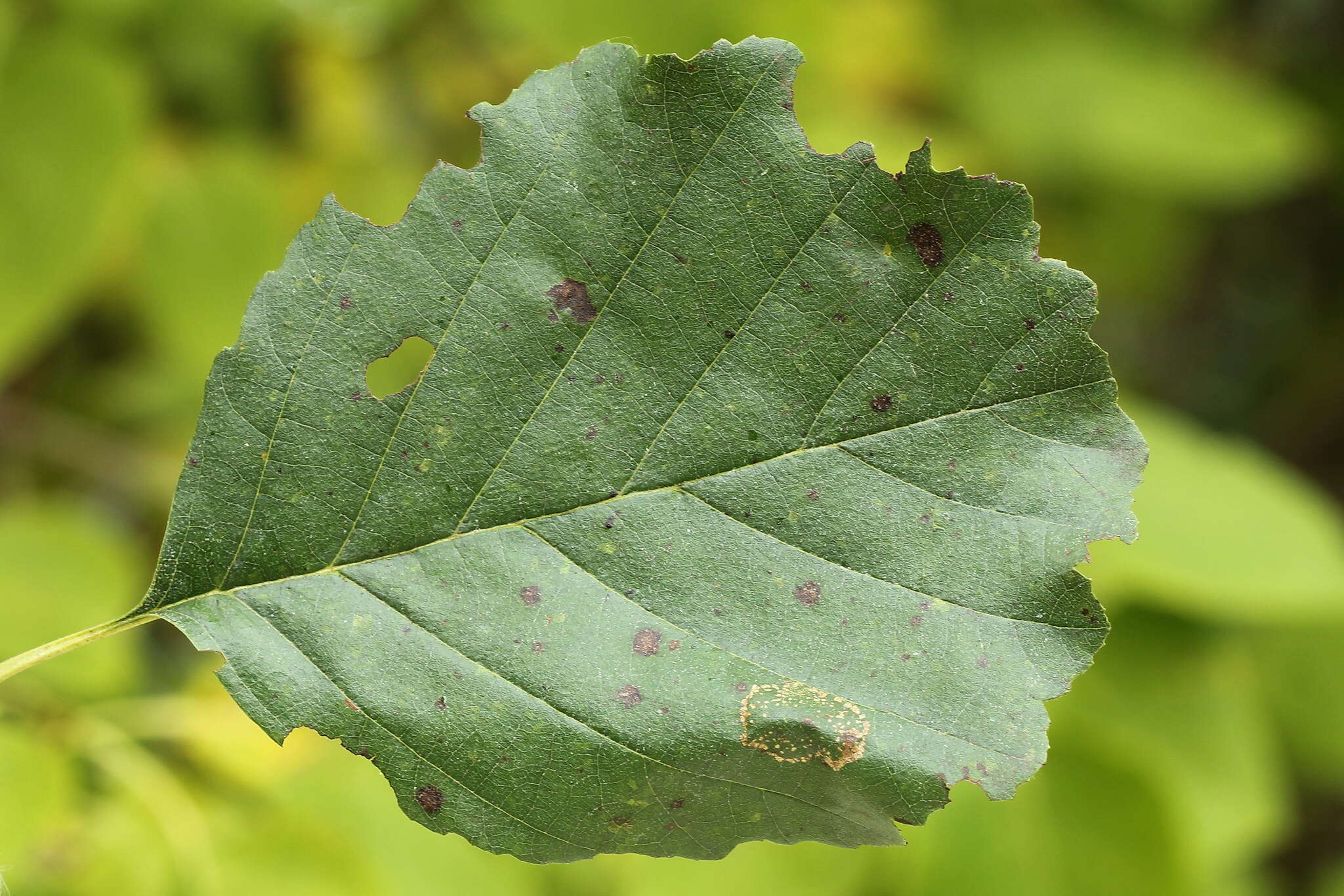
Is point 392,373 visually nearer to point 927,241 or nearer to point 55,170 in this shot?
point 55,170

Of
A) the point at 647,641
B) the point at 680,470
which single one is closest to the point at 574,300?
the point at 680,470

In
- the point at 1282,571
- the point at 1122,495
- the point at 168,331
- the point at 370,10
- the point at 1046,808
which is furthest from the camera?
the point at 370,10

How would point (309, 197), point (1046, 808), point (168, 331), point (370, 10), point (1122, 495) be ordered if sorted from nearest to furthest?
point (1122, 495) → point (1046, 808) → point (168, 331) → point (370, 10) → point (309, 197)

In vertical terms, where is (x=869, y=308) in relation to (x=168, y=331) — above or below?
above

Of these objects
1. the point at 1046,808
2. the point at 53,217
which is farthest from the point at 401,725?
the point at 53,217

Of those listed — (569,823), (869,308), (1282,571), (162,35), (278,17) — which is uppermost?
(278,17)

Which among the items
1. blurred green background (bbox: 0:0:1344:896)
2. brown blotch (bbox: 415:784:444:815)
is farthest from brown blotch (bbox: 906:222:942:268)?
blurred green background (bbox: 0:0:1344:896)

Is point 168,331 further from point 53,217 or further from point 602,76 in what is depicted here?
point 602,76

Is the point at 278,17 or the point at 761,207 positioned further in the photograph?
the point at 278,17
